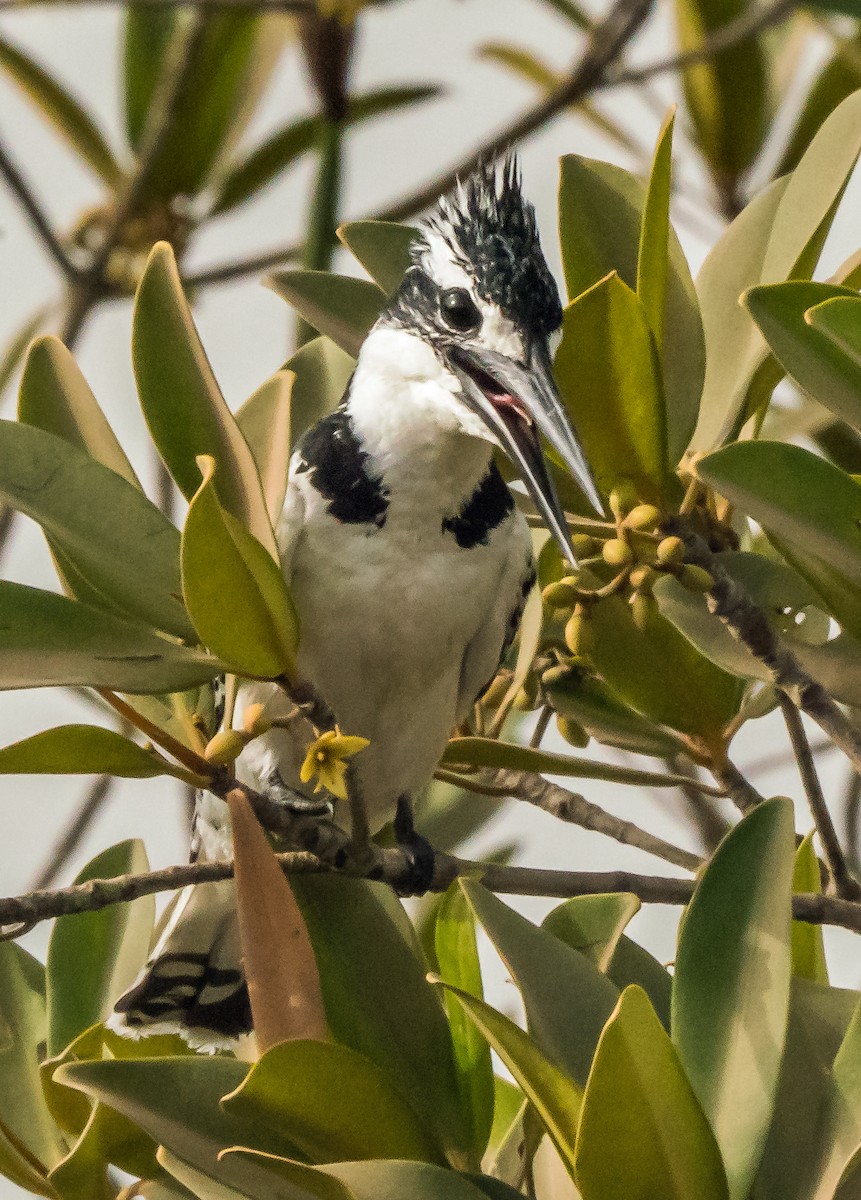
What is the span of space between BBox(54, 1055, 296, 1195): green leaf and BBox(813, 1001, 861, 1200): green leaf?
1.50 feet

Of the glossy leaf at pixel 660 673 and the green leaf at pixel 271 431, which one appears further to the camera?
the glossy leaf at pixel 660 673

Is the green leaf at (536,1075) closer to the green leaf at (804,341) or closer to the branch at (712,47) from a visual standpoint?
the green leaf at (804,341)

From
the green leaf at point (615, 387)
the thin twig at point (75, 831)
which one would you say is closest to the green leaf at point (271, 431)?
the green leaf at point (615, 387)

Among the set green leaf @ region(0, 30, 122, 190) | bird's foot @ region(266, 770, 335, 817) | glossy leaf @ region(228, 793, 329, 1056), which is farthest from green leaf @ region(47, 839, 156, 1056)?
green leaf @ region(0, 30, 122, 190)

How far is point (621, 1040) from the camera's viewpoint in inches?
52.7

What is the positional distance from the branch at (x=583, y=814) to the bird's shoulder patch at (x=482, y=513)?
0.32 m

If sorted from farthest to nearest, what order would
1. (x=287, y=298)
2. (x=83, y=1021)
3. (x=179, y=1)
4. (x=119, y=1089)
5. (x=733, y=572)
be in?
(x=179, y=1) < (x=287, y=298) < (x=83, y=1021) < (x=733, y=572) < (x=119, y=1089)

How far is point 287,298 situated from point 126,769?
29.5 inches

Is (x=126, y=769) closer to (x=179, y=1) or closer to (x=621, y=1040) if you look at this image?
(x=621, y=1040)

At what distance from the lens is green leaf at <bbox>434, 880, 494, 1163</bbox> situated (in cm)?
166

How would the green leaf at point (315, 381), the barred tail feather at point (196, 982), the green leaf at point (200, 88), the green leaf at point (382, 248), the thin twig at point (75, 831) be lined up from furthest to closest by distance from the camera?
the green leaf at point (200, 88), the thin twig at point (75, 831), the barred tail feather at point (196, 982), the green leaf at point (315, 381), the green leaf at point (382, 248)

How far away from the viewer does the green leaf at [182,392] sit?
1.61 m

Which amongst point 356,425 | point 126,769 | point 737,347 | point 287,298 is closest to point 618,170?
Answer: point 737,347

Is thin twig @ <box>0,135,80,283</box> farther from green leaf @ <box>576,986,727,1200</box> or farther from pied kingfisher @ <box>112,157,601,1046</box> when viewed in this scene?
green leaf @ <box>576,986,727,1200</box>
